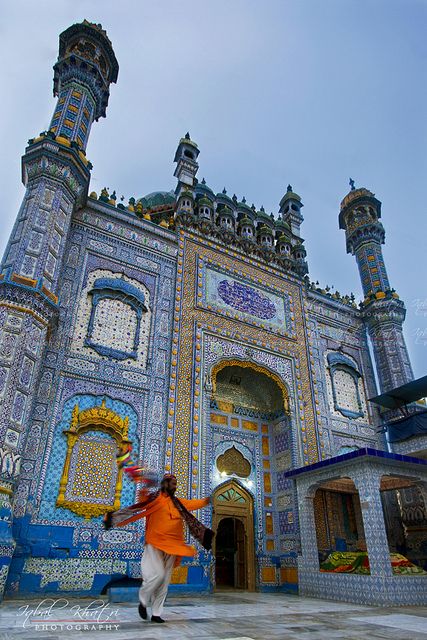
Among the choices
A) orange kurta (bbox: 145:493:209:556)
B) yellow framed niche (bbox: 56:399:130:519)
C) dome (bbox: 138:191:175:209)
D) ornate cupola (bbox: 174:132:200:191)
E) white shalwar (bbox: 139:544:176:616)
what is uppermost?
dome (bbox: 138:191:175:209)

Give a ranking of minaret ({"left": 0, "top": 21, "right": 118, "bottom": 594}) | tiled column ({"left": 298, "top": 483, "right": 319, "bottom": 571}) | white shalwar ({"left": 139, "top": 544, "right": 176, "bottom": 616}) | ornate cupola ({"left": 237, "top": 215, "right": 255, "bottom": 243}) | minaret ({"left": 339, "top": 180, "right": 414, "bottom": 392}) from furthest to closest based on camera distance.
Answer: ornate cupola ({"left": 237, "top": 215, "right": 255, "bottom": 243}) < minaret ({"left": 339, "top": 180, "right": 414, "bottom": 392}) < tiled column ({"left": 298, "top": 483, "right": 319, "bottom": 571}) < minaret ({"left": 0, "top": 21, "right": 118, "bottom": 594}) < white shalwar ({"left": 139, "top": 544, "right": 176, "bottom": 616})

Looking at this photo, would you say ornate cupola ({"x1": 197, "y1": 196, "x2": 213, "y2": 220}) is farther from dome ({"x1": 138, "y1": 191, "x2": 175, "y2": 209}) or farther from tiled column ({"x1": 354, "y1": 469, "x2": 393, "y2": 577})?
tiled column ({"x1": 354, "y1": 469, "x2": 393, "y2": 577})

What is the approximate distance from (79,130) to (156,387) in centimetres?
725

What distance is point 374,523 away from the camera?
846 centimetres

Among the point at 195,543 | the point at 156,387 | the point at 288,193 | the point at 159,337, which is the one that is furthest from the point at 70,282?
the point at 288,193

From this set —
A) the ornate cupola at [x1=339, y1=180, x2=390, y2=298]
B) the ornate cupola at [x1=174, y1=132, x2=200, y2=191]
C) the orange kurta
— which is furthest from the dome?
the orange kurta

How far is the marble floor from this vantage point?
3.89 m

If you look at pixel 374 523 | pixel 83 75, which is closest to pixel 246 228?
pixel 83 75

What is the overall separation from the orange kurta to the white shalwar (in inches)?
4.3

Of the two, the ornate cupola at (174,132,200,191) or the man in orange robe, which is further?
the ornate cupola at (174,132,200,191)

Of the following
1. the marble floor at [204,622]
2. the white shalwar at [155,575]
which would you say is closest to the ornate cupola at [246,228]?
the marble floor at [204,622]

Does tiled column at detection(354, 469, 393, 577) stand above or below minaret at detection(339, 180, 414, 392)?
below

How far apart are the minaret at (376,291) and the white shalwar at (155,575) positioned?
1109 centimetres

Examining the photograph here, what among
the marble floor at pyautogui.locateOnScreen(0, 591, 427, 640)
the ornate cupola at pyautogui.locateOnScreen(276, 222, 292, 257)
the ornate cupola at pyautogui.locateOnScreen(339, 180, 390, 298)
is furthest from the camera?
the ornate cupola at pyautogui.locateOnScreen(339, 180, 390, 298)
